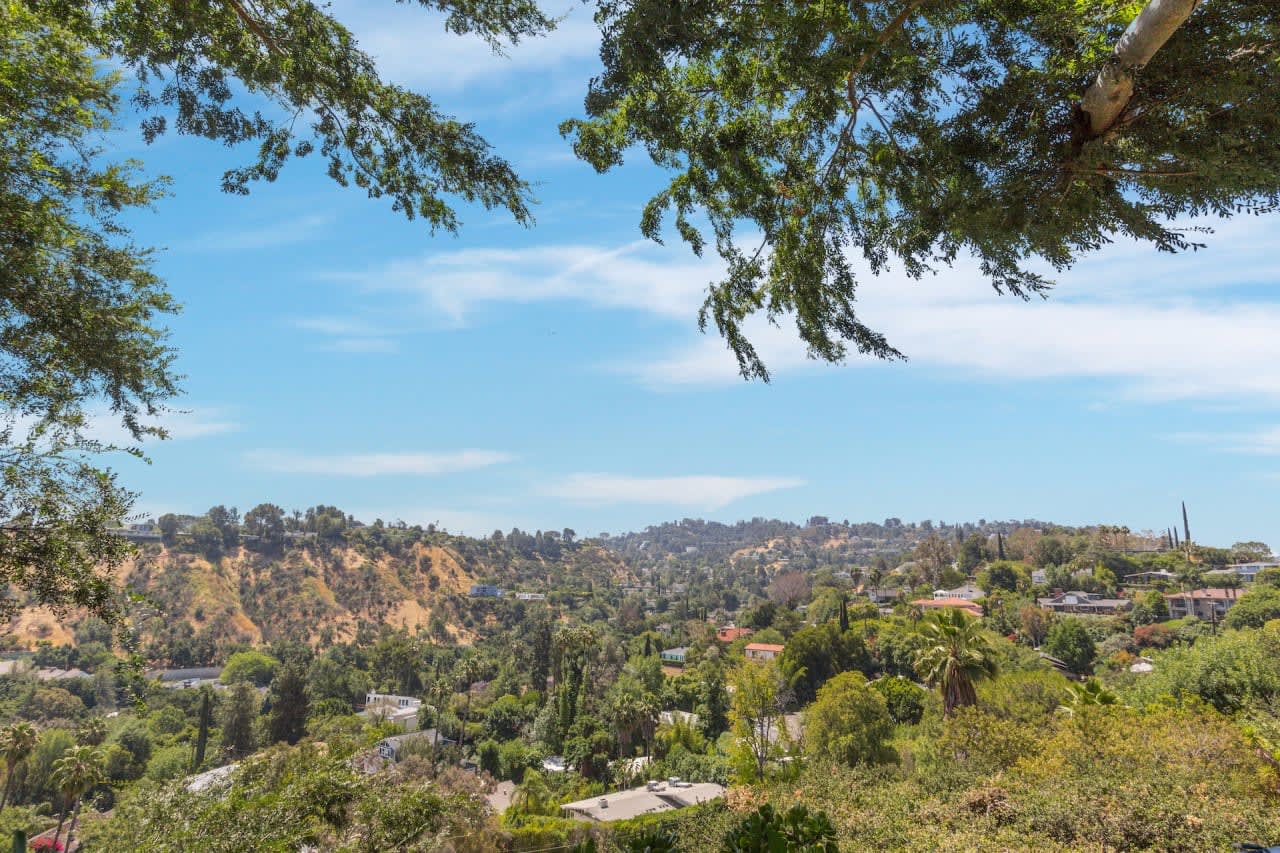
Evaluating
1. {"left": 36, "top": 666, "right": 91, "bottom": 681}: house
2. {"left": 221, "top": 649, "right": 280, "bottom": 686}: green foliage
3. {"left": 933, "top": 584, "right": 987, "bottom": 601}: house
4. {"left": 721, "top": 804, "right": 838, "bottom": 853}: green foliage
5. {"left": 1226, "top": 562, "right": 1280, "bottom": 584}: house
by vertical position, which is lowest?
{"left": 221, "top": 649, "right": 280, "bottom": 686}: green foliage

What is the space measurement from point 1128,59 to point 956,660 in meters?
21.3

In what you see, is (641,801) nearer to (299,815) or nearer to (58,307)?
(299,815)

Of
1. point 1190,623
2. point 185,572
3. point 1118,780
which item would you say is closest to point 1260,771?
point 1118,780

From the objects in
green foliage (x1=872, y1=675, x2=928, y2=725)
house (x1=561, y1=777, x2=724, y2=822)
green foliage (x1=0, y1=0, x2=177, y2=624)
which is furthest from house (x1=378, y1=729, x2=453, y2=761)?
green foliage (x1=0, y1=0, x2=177, y2=624)

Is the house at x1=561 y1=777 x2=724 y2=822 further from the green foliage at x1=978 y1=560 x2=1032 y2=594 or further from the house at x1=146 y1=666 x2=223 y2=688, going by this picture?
the house at x1=146 y1=666 x2=223 y2=688

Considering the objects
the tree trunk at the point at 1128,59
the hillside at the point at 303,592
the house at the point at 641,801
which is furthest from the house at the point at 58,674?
the tree trunk at the point at 1128,59

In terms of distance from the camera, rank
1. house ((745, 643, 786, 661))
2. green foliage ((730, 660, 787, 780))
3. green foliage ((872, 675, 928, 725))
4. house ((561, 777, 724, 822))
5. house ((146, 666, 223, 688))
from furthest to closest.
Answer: house ((146, 666, 223, 688)) → house ((745, 643, 786, 661)) → green foliage ((872, 675, 928, 725)) → green foliage ((730, 660, 787, 780)) → house ((561, 777, 724, 822))

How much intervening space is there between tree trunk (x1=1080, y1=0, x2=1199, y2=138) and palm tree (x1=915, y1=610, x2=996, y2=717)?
20691 mm

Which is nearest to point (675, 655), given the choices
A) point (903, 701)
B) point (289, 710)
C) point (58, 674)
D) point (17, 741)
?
point (289, 710)

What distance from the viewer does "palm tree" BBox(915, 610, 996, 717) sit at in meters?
21.5

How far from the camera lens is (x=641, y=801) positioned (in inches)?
1246

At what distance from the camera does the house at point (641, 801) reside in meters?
29.3

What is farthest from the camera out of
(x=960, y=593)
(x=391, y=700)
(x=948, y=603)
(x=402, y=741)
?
(x=960, y=593)

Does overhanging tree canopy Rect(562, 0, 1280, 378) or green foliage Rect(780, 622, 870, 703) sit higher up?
overhanging tree canopy Rect(562, 0, 1280, 378)
